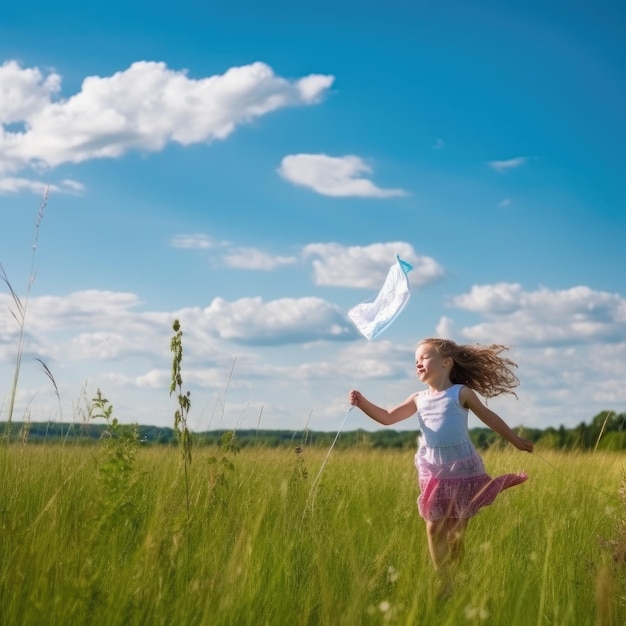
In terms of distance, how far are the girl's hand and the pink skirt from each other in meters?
0.67

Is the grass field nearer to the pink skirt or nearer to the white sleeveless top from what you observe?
the pink skirt

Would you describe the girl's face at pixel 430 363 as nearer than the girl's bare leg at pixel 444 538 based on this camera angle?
No

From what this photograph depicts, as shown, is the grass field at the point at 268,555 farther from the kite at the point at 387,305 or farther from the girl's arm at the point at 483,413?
the kite at the point at 387,305

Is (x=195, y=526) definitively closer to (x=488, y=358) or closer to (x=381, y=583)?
(x=381, y=583)

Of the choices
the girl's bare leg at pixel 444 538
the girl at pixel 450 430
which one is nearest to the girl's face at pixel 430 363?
the girl at pixel 450 430

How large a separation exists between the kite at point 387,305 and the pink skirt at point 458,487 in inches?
39.4

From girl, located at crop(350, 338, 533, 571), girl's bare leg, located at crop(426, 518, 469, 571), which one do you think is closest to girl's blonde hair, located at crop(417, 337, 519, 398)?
girl, located at crop(350, 338, 533, 571)

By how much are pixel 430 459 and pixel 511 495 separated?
2454mm

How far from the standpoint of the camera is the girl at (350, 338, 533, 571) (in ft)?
17.4

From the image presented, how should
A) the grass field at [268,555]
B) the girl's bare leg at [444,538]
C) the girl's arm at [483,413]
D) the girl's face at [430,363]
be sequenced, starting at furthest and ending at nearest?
the girl's face at [430,363] → the girl's arm at [483,413] → the girl's bare leg at [444,538] → the grass field at [268,555]

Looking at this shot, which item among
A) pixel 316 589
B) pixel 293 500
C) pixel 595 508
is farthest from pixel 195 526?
pixel 595 508

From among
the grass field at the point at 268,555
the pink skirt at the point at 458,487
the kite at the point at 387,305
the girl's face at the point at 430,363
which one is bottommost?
the grass field at the point at 268,555

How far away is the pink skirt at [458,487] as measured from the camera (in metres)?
5.31

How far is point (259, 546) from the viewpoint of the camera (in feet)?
15.1
